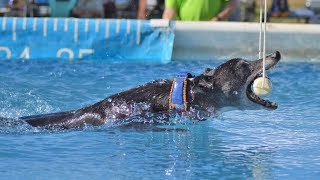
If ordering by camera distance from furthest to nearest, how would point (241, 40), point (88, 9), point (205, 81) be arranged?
1. point (88, 9)
2. point (241, 40)
3. point (205, 81)

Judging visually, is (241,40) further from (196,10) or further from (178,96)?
(178,96)

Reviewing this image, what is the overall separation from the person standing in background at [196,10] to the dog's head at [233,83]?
464 cm

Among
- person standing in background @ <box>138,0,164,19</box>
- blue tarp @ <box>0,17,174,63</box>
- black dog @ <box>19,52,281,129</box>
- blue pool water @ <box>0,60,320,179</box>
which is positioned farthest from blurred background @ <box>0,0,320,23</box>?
black dog @ <box>19,52,281,129</box>

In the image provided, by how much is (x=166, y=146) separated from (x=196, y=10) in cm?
507

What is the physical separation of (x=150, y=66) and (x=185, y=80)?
3.98m

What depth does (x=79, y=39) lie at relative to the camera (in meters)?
10.4

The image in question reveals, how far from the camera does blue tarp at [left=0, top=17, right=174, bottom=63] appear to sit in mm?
10359

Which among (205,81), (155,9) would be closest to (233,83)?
(205,81)

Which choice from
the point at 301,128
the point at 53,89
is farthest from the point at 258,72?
the point at 53,89

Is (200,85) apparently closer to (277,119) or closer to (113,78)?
(277,119)

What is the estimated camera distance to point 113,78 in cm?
902

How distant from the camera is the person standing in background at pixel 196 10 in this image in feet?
35.1

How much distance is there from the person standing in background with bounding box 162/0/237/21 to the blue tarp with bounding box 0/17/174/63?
0.46m

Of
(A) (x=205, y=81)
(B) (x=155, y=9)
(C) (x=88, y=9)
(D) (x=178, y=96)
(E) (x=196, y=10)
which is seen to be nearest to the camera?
(D) (x=178, y=96)
